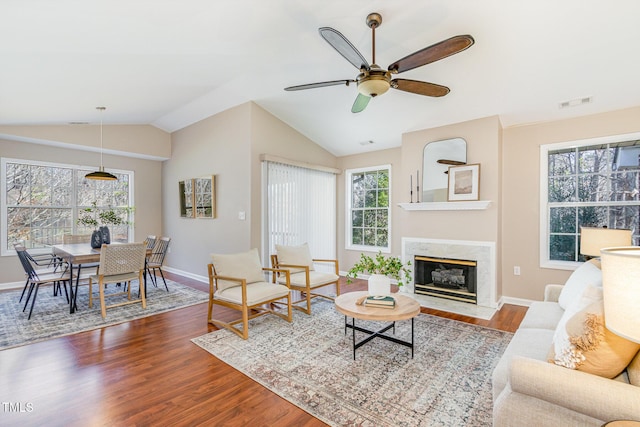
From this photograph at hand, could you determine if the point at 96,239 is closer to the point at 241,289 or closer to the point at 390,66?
the point at 241,289

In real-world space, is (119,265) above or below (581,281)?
below

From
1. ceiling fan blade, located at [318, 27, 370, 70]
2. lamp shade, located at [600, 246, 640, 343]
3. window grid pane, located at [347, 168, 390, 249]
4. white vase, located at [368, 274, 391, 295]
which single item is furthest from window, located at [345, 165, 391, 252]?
lamp shade, located at [600, 246, 640, 343]

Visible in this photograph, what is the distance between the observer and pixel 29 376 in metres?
2.36

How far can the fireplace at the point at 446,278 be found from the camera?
427 cm

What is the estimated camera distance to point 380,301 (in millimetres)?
2699

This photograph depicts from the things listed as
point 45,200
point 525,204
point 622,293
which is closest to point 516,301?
point 525,204

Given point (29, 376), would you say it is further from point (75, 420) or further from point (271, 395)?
point (271, 395)

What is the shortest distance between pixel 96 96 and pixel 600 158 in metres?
6.51

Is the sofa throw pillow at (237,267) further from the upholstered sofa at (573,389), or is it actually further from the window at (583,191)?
the window at (583,191)

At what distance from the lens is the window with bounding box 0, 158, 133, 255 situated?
5.01 m

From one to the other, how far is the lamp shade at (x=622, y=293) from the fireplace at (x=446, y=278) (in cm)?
329

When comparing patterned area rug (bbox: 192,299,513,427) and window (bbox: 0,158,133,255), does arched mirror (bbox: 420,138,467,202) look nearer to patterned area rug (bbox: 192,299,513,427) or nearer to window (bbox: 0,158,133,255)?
patterned area rug (bbox: 192,299,513,427)

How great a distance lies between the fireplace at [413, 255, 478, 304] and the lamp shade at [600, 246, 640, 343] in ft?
10.8

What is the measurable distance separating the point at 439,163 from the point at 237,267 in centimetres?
325
